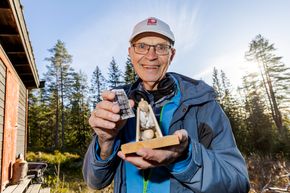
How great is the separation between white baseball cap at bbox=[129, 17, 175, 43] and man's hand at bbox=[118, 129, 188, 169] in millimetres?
795

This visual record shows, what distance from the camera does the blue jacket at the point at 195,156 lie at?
1.42m

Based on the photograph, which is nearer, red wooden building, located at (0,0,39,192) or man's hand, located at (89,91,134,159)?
man's hand, located at (89,91,134,159)

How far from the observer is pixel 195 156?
139 centimetres

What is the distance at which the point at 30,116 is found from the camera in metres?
45.8

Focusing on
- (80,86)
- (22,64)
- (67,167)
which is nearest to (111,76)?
(80,86)

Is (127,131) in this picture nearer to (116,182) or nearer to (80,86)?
(116,182)

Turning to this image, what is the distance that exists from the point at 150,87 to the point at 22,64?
869 centimetres

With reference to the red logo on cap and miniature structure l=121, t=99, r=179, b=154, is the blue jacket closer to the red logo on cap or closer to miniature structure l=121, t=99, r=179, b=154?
miniature structure l=121, t=99, r=179, b=154

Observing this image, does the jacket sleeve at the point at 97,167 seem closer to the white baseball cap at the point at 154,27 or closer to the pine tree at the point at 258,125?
the white baseball cap at the point at 154,27

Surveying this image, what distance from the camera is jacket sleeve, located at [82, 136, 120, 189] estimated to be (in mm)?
1621

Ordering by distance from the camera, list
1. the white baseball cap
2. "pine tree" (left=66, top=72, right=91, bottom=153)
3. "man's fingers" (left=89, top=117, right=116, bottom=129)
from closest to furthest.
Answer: "man's fingers" (left=89, top=117, right=116, bottom=129)
the white baseball cap
"pine tree" (left=66, top=72, right=91, bottom=153)

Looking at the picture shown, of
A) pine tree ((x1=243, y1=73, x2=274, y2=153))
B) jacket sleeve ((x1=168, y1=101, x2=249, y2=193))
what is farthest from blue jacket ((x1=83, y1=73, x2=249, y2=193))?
pine tree ((x1=243, y1=73, x2=274, y2=153))

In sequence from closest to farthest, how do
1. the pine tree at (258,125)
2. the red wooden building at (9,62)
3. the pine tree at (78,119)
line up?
the red wooden building at (9,62), the pine tree at (258,125), the pine tree at (78,119)

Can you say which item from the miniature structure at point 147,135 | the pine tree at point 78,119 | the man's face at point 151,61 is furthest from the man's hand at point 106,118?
the pine tree at point 78,119
